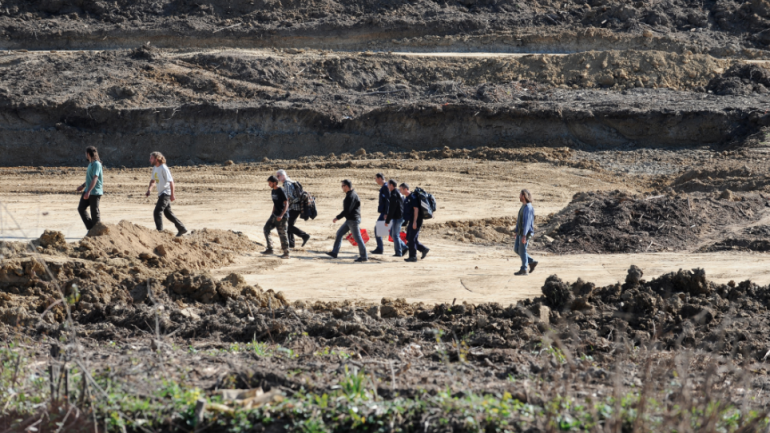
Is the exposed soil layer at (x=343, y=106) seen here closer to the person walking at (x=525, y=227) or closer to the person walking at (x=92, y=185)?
the person walking at (x=92, y=185)

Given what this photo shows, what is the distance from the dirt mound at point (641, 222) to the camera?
12734mm

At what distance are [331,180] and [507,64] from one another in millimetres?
11679

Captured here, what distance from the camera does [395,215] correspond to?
11586 millimetres

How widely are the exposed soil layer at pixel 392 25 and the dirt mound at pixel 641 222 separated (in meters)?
18.3

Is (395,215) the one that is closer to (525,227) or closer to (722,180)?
(525,227)

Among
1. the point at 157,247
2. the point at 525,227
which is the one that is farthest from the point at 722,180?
the point at 157,247

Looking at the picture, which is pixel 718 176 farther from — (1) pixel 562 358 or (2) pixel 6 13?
(2) pixel 6 13

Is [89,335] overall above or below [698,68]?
below

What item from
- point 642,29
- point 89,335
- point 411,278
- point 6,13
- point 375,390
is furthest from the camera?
point 6,13

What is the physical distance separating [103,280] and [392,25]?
25862 mm

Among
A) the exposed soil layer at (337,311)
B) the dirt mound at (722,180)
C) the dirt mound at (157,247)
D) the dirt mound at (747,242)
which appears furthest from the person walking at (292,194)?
the dirt mound at (722,180)

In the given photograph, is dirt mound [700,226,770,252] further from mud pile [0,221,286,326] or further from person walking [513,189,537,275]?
mud pile [0,221,286,326]

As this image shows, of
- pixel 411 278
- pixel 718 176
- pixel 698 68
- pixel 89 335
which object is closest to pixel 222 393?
pixel 89 335

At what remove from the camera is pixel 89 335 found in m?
6.70
